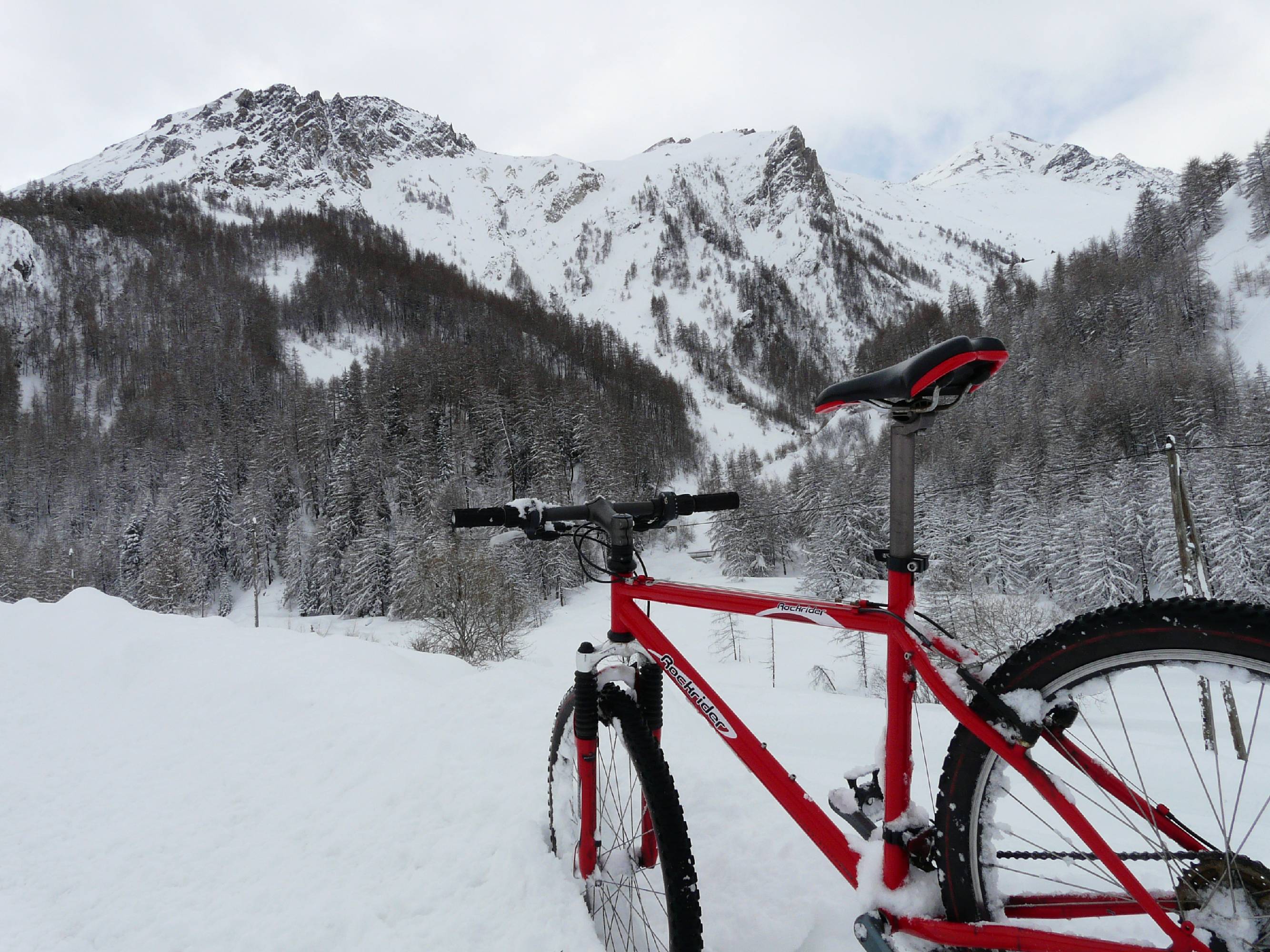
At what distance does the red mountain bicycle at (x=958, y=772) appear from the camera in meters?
1.27

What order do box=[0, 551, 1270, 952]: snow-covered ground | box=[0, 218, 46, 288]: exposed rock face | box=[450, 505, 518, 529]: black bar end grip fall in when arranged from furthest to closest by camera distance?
box=[0, 218, 46, 288]: exposed rock face, box=[0, 551, 1270, 952]: snow-covered ground, box=[450, 505, 518, 529]: black bar end grip

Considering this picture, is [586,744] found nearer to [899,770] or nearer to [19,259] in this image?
[899,770]

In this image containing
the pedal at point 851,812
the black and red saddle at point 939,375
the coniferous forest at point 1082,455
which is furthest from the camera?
the coniferous forest at point 1082,455

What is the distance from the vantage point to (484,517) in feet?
6.57

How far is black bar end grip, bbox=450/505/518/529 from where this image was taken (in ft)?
6.51

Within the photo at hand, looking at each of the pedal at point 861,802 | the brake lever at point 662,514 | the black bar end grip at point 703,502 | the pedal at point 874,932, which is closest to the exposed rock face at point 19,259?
the brake lever at point 662,514

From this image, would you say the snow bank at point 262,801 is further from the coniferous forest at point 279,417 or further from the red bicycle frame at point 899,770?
the coniferous forest at point 279,417

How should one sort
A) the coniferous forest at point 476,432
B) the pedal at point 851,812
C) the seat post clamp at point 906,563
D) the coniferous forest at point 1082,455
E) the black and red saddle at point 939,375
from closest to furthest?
the black and red saddle at point 939,375, the seat post clamp at point 906,563, the pedal at point 851,812, the coniferous forest at point 1082,455, the coniferous forest at point 476,432

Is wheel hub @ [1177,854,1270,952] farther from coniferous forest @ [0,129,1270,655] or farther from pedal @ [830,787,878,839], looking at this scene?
coniferous forest @ [0,129,1270,655]

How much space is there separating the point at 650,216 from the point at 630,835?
169m

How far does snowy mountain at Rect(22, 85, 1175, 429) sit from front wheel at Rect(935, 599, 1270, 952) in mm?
112970

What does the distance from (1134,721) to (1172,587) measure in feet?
97.2

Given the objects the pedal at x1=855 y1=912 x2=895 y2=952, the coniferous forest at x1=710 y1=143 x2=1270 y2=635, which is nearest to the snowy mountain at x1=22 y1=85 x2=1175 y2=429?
the coniferous forest at x1=710 y1=143 x2=1270 y2=635

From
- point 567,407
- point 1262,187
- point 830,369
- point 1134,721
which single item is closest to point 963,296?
point 830,369
